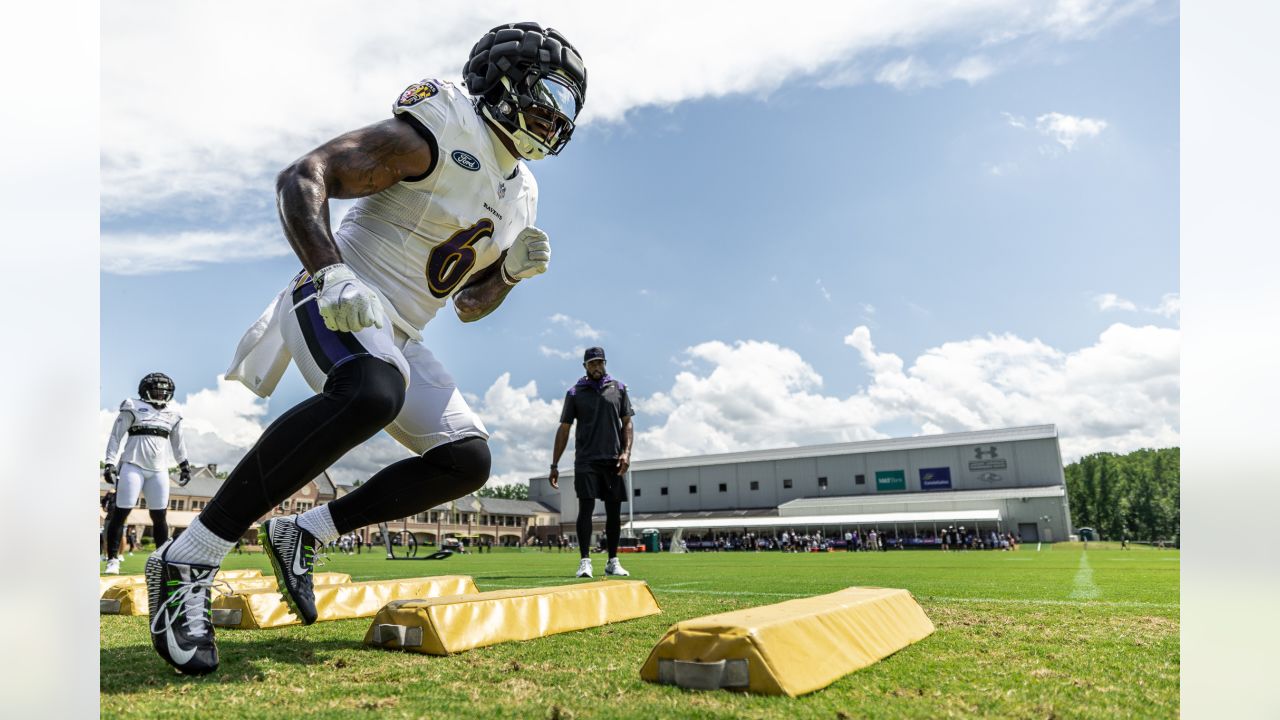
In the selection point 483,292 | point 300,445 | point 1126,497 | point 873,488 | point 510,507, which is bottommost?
point 1126,497

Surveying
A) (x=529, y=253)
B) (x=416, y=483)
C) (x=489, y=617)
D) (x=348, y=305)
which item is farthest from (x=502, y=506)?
(x=348, y=305)

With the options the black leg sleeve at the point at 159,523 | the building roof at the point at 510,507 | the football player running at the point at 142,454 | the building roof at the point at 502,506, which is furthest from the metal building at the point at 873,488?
the football player running at the point at 142,454

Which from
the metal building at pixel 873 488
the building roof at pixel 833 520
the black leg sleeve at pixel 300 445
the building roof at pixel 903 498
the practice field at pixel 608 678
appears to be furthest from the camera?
the building roof at pixel 903 498

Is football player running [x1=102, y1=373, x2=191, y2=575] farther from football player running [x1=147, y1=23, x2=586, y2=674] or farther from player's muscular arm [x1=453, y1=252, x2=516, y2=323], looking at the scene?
football player running [x1=147, y1=23, x2=586, y2=674]

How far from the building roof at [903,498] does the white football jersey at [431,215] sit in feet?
198

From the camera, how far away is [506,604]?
3270 mm

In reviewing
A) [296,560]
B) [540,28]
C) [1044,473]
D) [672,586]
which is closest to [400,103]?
[540,28]

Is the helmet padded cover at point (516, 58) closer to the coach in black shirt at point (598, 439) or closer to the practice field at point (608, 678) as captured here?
the practice field at point (608, 678)

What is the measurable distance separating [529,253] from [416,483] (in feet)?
4.34

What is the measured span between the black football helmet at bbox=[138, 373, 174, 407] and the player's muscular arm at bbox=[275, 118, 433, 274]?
8957mm

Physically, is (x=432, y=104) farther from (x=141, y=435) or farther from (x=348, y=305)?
(x=141, y=435)

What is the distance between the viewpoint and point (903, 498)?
6175 cm

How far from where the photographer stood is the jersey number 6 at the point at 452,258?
347 cm

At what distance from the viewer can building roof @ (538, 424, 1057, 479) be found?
61750 millimetres
